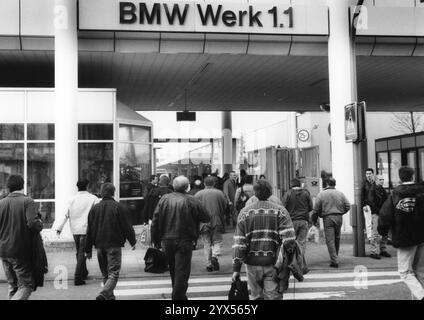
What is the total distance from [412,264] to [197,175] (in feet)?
31.3

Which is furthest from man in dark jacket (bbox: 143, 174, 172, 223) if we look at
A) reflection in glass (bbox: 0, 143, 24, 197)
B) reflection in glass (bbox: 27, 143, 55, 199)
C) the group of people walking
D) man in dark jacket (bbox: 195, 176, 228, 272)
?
reflection in glass (bbox: 0, 143, 24, 197)

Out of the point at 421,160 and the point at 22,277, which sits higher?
the point at 421,160

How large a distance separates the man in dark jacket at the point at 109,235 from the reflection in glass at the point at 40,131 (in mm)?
7660

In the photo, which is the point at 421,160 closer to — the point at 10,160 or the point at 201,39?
the point at 201,39

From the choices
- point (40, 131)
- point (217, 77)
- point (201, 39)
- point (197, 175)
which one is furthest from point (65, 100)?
point (217, 77)

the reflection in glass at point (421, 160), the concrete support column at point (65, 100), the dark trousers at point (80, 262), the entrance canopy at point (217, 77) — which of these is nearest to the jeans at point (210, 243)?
the dark trousers at point (80, 262)

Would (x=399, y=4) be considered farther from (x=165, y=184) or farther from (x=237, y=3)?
(x=165, y=184)

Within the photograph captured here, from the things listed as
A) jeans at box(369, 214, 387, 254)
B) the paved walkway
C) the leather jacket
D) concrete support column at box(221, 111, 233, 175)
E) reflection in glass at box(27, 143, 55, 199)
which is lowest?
the paved walkway

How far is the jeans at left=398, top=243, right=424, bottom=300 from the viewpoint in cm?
691

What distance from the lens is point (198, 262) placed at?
463 inches

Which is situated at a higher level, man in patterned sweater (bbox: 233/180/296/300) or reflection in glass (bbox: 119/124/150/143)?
reflection in glass (bbox: 119/124/150/143)

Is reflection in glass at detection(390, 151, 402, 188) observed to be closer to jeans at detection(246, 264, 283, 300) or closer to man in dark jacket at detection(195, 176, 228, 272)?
man in dark jacket at detection(195, 176, 228, 272)

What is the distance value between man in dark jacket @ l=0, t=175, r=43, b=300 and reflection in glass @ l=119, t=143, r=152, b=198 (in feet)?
29.3
